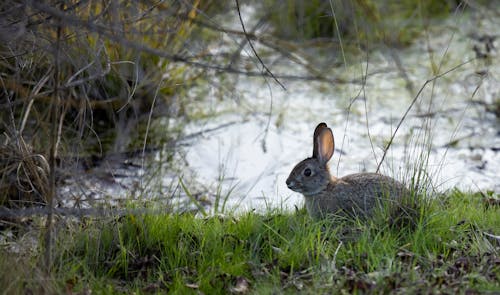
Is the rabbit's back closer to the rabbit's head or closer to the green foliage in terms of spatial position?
the rabbit's head

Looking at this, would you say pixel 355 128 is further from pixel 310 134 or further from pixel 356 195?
pixel 356 195

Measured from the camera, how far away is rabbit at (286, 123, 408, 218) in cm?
509

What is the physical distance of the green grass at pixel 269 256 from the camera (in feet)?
13.9

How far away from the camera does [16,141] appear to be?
496 centimetres

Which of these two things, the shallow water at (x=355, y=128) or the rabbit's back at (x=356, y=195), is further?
the shallow water at (x=355, y=128)

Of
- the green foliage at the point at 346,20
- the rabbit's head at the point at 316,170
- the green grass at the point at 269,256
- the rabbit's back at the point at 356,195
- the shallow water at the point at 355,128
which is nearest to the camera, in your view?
the green grass at the point at 269,256

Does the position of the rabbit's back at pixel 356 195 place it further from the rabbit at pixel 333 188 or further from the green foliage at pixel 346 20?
the green foliage at pixel 346 20

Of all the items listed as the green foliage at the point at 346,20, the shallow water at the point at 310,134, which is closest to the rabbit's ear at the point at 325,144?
the shallow water at the point at 310,134

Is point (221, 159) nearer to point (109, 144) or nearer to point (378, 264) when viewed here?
point (109, 144)

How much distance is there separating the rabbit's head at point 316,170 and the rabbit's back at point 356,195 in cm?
5

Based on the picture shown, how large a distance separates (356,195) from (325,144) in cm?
52

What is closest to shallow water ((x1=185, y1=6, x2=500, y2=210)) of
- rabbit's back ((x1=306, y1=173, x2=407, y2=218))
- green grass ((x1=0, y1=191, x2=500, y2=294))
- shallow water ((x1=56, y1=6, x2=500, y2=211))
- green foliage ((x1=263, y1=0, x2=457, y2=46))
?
shallow water ((x1=56, y1=6, x2=500, y2=211))

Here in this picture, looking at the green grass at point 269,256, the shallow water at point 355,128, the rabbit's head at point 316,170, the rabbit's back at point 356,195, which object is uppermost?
the shallow water at point 355,128

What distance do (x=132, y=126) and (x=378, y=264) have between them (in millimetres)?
3453
